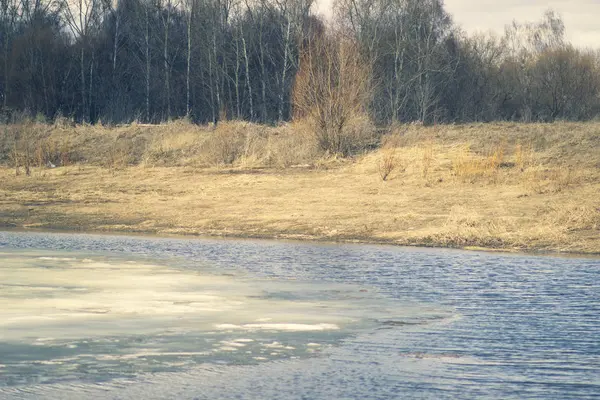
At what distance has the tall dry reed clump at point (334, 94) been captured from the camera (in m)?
29.9

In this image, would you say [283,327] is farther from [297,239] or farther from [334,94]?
[334,94]

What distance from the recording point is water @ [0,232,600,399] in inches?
269

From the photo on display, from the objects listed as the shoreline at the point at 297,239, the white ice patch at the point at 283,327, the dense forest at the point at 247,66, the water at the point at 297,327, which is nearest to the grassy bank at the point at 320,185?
the shoreline at the point at 297,239

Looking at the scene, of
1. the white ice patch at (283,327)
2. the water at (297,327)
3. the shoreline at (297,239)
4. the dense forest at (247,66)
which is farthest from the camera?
the dense forest at (247,66)

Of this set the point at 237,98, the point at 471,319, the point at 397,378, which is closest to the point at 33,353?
the point at 397,378

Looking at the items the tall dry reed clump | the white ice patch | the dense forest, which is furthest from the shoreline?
the dense forest

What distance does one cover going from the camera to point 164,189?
26031mm

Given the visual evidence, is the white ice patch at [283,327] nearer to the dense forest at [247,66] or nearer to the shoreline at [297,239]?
the shoreline at [297,239]

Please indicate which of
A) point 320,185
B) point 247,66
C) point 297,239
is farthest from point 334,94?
point 247,66

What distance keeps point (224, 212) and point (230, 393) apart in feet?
52.3

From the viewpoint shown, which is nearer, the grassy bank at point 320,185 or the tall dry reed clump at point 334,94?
the grassy bank at point 320,185

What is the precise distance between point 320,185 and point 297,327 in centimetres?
1598

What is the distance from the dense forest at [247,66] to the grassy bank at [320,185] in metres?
17.0

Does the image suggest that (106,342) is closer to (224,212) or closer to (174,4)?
(224,212)
